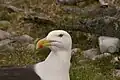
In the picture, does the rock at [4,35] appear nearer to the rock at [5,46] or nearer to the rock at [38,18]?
the rock at [5,46]

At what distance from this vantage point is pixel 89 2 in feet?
51.2

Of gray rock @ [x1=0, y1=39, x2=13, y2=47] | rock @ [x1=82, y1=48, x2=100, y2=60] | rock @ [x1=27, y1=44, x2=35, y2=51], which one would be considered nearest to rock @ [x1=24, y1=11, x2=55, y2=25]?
gray rock @ [x1=0, y1=39, x2=13, y2=47]

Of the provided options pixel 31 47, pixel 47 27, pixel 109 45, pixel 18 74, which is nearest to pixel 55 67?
pixel 18 74

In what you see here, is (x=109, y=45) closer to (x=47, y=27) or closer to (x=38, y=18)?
(x=47, y=27)

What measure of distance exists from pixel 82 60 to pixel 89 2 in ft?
16.4

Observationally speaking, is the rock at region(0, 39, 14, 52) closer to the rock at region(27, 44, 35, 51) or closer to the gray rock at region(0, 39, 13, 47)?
the gray rock at region(0, 39, 13, 47)

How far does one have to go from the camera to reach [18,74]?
752 centimetres

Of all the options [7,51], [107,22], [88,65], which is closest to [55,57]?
[88,65]

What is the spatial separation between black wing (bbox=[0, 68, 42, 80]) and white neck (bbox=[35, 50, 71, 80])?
0.32 ft

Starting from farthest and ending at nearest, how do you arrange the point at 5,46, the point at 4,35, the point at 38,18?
1. the point at 38,18
2. the point at 4,35
3. the point at 5,46

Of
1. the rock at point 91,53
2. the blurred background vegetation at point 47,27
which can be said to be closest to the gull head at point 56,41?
the blurred background vegetation at point 47,27

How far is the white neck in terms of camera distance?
749 centimetres

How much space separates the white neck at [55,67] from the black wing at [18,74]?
10 cm

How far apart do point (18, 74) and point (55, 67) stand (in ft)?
2.00
